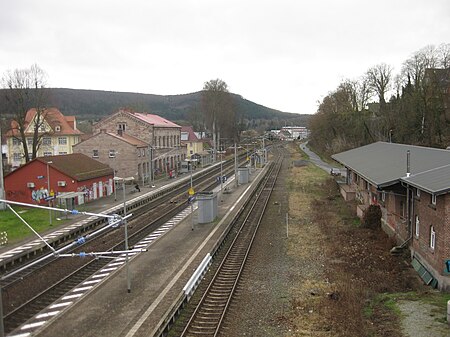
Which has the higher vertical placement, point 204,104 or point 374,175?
point 204,104

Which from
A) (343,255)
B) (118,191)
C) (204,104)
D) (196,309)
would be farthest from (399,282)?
(204,104)

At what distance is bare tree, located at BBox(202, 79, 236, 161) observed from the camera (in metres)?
93.1

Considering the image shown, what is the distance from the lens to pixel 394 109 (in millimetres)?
64188

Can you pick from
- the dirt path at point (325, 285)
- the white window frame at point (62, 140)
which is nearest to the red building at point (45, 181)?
the dirt path at point (325, 285)

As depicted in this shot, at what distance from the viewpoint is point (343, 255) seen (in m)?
22.3

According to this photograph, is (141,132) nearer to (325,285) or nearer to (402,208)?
(402,208)

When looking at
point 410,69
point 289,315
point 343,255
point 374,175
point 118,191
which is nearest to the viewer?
point 289,315

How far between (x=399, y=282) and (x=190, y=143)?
80.5m

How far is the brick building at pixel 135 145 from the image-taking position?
51719 millimetres

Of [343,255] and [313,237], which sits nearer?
[343,255]

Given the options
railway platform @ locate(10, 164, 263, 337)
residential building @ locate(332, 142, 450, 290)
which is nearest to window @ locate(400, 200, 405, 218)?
residential building @ locate(332, 142, 450, 290)

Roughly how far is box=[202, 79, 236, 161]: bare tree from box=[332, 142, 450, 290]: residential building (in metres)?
63.5

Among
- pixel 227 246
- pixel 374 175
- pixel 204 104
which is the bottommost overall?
pixel 227 246

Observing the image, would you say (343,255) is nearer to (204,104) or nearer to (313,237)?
(313,237)
